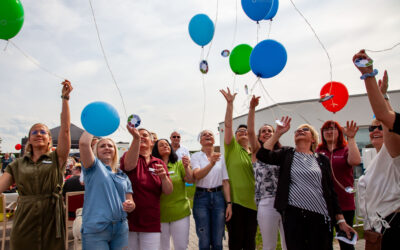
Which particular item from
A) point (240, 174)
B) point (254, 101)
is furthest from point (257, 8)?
point (240, 174)

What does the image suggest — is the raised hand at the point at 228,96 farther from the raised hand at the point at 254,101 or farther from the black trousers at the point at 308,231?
the black trousers at the point at 308,231

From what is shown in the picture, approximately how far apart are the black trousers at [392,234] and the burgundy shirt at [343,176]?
118 centimetres

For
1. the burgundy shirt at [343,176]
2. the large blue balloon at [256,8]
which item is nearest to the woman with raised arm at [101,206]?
the burgundy shirt at [343,176]

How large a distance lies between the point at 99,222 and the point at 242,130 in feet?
6.80

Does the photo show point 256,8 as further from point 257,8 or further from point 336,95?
point 336,95

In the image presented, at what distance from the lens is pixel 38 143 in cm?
231

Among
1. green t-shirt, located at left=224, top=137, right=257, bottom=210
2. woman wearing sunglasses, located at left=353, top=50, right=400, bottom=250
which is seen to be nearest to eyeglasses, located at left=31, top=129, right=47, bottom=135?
green t-shirt, located at left=224, top=137, right=257, bottom=210

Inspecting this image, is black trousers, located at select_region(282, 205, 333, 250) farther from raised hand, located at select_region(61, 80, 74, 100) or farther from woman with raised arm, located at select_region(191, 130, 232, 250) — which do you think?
raised hand, located at select_region(61, 80, 74, 100)

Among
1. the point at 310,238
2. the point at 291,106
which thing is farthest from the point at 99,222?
the point at 291,106

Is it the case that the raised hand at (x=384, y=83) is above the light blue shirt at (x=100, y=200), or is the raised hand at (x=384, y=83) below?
above

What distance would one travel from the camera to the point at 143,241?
101 inches

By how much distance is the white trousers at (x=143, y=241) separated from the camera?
8.40 ft

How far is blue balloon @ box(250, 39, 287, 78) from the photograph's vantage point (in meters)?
3.23

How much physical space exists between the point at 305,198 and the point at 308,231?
0.30m
